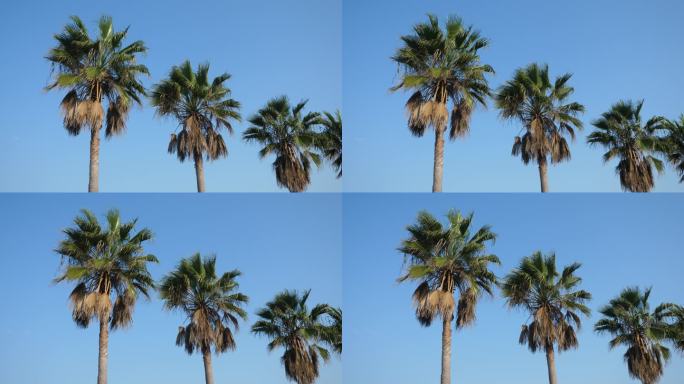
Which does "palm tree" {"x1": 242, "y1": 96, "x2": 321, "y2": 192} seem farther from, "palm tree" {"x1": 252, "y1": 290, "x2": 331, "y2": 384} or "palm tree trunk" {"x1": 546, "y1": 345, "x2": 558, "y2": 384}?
"palm tree trunk" {"x1": 546, "y1": 345, "x2": 558, "y2": 384}

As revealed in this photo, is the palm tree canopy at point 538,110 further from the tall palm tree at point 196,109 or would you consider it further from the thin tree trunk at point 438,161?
the tall palm tree at point 196,109

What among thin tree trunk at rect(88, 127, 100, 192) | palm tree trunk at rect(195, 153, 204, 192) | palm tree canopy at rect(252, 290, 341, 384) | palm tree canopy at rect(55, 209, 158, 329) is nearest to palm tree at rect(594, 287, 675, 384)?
palm tree canopy at rect(252, 290, 341, 384)

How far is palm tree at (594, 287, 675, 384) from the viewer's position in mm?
13703

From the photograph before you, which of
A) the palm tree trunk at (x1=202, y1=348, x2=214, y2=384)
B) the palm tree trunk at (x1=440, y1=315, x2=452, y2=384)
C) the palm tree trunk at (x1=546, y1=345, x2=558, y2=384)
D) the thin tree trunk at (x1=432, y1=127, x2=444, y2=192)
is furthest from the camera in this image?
the palm tree trunk at (x1=202, y1=348, x2=214, y2=384)

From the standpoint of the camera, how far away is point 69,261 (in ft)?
42.5

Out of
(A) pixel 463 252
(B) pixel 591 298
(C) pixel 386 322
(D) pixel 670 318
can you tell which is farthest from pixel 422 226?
(D) pixel 670 318

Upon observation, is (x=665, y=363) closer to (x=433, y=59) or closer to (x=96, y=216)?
(x=433, y=59)

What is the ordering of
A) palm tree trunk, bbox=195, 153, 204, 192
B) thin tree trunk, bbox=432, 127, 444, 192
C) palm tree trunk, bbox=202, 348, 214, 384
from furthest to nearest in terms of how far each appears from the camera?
palm tree trunk, bbox=195, 153, 204, 192, palm tree trunk, bbox=202, 348, 214, 384, thin tree trunk, bbox=432, 127, 444, 192

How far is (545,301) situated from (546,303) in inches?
1.3

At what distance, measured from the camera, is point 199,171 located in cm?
1405

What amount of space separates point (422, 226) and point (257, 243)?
10.1ft

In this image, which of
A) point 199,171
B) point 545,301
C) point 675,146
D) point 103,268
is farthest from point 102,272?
point 675,146

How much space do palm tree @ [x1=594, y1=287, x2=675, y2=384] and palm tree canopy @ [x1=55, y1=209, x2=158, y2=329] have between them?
7.25m

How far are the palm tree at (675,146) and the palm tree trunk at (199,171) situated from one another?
767 centimetres
